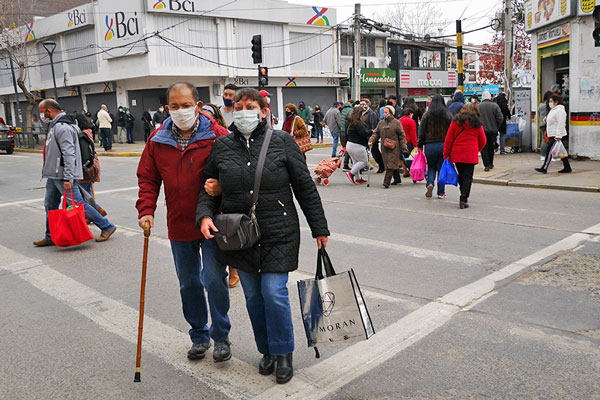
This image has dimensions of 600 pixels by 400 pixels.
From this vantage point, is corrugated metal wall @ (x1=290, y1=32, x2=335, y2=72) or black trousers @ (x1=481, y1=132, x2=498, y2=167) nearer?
black trousers @ (x1=481, y1=132, x2=498, y2=167)

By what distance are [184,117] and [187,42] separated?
2820 cm

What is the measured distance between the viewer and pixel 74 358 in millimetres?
4020

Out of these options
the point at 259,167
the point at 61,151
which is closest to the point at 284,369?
the point at 259,167

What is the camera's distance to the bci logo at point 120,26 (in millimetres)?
29031

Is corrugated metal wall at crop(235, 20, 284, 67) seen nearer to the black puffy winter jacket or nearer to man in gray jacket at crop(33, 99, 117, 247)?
man in gray jacket at crop(33, 99, 117, 247)

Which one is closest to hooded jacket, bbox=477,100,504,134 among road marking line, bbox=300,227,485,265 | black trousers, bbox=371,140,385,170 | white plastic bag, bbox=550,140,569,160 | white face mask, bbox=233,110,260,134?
white plastic bag, bbox=550,140,569,160

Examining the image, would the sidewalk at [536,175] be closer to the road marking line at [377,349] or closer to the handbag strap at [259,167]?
the road marking line at [377,349]

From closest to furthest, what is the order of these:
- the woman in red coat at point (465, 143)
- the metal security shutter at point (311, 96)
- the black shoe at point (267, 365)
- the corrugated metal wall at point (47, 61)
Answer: the black shoe at point (267, 365) < the woman in red coat at point (465, 143) < the corrugated metal wall at point (47, 61) < the metal security shutter at point (311, 96)

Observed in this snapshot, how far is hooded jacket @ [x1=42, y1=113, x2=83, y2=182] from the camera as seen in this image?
7.08m

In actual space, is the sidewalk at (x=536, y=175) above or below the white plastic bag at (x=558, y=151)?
below

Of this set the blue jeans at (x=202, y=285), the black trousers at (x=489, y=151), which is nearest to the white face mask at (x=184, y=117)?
the blue jeans at (x=202, y=285)

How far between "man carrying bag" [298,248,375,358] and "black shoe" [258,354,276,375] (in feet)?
1.22

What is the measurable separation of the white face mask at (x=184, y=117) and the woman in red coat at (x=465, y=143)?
20.8 ft

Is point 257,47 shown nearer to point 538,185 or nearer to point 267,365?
point 538,185
